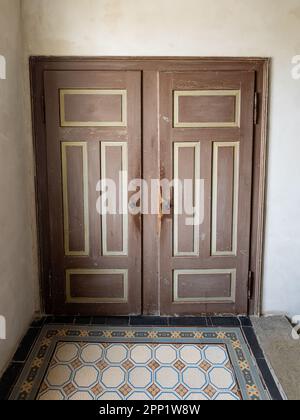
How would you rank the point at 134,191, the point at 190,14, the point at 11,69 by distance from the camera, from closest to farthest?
the point at 11,69
the point at 190,14
the point at 134,191

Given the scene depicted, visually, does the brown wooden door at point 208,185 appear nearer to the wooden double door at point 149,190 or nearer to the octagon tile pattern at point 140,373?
the wooden double door at point 149,190

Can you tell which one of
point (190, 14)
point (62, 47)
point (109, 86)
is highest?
point (190, 14)

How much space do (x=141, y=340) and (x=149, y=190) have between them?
109 cm

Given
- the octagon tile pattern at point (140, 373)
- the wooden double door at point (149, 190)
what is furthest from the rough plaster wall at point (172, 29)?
the octagon tile pattern at point (140, 373)

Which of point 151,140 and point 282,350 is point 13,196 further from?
point 282,350

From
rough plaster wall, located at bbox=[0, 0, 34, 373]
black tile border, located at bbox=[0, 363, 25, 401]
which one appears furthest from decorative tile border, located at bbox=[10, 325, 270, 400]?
rough plaster wall, located at bbox=[0, 0, 34, 373]

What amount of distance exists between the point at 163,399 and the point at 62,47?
239cm

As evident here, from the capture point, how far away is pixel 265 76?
105 inches

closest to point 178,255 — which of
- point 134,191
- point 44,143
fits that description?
point 134,191

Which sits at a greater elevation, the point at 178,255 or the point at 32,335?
the point at 178,255

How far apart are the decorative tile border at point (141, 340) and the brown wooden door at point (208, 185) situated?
0.26 m

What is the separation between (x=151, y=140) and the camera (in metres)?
2.75
